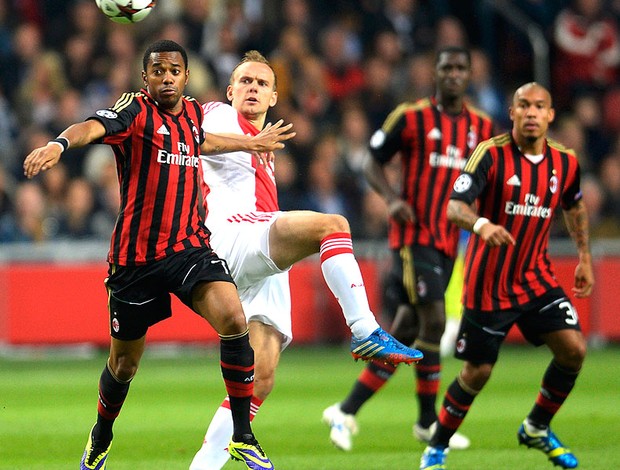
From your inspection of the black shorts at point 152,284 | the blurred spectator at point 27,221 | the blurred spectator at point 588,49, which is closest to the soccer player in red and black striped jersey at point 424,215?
the black shorts at point 152,284

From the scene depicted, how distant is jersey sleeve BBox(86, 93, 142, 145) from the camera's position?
637 centimetres

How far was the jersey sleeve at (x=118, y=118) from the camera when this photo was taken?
6.37m

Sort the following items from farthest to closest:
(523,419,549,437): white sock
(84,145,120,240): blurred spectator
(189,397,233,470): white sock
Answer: (84,145,120,240): blurred spectator
(523,419,549,437): white sock
(189,397,233,470): white sock

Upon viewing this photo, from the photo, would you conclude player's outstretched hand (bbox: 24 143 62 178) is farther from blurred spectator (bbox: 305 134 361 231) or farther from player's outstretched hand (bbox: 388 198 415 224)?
blurred spectator (bbox: 305 134 361 231)

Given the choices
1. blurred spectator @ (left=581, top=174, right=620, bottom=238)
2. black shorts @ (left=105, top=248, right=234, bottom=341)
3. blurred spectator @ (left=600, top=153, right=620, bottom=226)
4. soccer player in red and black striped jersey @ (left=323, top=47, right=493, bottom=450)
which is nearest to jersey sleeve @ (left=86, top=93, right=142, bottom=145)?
black shorts @ (left=105, top=248, right=234, bottom=341)

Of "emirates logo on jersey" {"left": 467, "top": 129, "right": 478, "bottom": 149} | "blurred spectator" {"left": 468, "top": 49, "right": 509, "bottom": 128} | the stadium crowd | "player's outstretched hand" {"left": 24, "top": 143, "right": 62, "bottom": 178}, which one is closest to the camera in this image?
"player's outstretched hand" {"left": 24, "top": 143, "right": 62, "bottom": 178}

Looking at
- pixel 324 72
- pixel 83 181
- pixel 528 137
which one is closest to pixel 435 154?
pixel 528 137

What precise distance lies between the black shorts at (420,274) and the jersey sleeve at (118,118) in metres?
3.11

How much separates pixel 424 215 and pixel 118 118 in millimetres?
3339

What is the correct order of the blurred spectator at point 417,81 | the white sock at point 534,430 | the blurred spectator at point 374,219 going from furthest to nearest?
1. the blurred spectator at point 417,81
2. the blurred spectator at point 374,219
3. the white sock at point 534,430

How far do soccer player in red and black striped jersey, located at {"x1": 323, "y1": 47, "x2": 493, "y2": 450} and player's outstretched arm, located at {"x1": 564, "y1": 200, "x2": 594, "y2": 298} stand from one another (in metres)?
1.34

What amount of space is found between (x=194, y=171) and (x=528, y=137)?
2105 millimetres

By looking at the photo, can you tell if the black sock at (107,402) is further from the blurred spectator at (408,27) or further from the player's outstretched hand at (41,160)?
the blurred spectator at (408,27)

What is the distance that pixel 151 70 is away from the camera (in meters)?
6.75
